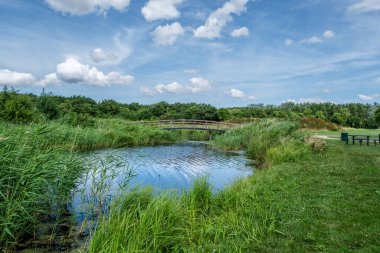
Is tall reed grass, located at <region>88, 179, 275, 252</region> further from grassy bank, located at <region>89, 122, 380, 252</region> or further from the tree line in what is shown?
the tree line

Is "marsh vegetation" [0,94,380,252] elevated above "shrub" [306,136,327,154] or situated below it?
below

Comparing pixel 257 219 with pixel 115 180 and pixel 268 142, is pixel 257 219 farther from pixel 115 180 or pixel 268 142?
pixel 268 142

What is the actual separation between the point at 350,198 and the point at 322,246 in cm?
353

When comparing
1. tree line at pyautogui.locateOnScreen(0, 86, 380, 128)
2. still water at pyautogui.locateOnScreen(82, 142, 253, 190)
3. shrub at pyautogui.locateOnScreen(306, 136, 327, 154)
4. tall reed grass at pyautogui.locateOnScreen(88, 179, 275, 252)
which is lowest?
still water at pyautogui.locateOnScreen(82, 142, 253, 190)

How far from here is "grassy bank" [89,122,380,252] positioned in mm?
5422

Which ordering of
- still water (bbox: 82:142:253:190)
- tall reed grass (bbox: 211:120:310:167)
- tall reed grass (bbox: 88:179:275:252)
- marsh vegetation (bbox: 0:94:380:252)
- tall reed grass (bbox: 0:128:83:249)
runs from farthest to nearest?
tall reed grass (bbox: 211:120:310:167) → still water (bbox: 82:142:253:190) → tall reed grass (bbox: 0:128:83:249) → marsh vegetation (bbox: 0:94:380:252) → tall reed grass (bbox: 88:179:275:252)

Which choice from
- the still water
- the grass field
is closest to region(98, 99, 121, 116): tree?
the still water

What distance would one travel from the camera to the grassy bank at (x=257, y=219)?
542cm

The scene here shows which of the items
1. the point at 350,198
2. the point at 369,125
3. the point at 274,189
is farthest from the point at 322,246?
the point at 369,125

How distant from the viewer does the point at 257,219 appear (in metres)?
6.89

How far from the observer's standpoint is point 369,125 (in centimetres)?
6800

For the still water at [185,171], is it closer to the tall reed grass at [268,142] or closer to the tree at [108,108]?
the tall reed grass at [268,142]

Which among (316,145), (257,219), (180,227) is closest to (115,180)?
(180,227)

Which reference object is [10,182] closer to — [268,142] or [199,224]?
[199,224]
